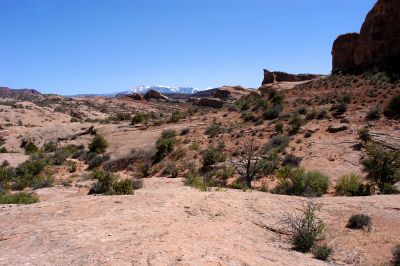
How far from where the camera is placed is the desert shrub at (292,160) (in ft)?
60.2

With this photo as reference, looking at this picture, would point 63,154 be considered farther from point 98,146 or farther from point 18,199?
point 18,199

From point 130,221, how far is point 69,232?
1.31 m

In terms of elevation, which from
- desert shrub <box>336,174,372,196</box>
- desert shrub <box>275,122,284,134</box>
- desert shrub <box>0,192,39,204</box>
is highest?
desert shrub <box>275,122,284,134</box>

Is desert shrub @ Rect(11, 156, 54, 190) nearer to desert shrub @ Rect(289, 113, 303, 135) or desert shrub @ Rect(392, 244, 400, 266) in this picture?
desert shrub @ Rect(289, 113, 303, 135)

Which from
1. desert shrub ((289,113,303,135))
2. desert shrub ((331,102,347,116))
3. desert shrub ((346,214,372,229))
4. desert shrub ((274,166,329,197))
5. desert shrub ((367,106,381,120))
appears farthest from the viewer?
desert shrub ((331,102,347,116))

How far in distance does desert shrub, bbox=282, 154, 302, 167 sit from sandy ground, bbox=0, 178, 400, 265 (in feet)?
22.5

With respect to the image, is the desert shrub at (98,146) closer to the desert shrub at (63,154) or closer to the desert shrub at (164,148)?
the desert shrub at (63,154)

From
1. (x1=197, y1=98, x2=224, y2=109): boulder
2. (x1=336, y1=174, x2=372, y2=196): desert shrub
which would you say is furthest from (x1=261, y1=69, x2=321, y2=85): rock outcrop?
(x1=336, y1=174, x2=372, y2=196): desert shrub

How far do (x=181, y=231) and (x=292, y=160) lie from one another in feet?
38.9

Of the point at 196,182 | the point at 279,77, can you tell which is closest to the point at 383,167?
the point at 196,182

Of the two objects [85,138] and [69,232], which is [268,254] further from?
[85,138]

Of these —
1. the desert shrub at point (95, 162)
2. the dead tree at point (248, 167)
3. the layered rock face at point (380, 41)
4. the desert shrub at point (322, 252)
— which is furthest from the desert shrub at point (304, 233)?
the layered rock face at point (380, 41)

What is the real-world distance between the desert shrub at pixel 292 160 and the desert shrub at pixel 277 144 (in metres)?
1.60

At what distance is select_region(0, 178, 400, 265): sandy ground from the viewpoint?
20.6 ft
